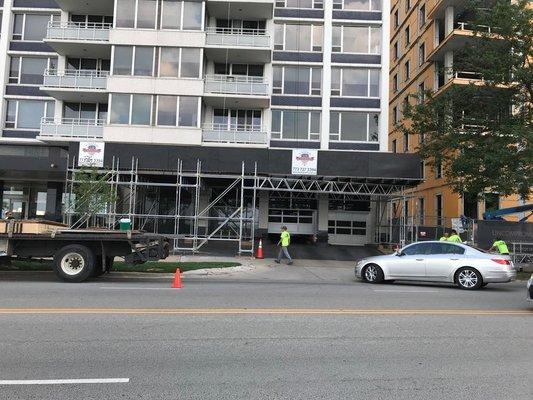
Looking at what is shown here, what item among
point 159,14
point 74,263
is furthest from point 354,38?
point 74,263

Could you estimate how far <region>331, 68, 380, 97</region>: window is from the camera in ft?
110

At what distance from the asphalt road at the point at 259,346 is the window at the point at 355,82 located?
24.0 meters

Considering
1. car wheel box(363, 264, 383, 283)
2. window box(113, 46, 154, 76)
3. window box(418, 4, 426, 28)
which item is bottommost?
car wheel box(363, 264, 383, 283)

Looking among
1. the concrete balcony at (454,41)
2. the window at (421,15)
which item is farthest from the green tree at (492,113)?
the window at (421,15)

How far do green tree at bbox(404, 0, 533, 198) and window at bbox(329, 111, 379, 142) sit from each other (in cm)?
1005

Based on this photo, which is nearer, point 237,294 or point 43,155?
point 237,294

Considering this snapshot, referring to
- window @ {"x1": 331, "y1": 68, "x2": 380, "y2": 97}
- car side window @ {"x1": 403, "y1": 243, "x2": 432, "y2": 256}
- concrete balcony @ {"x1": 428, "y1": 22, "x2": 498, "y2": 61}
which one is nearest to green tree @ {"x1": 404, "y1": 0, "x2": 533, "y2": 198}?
car side window @ {"x1": 403, "y1": 243, "x2": 432, "y2": 256}

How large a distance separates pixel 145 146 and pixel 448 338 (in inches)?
820

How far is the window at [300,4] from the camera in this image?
34.2 metres

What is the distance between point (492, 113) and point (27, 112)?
2954cm

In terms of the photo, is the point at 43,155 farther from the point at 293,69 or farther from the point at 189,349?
the point at 189,349

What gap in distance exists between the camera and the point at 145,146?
2572 cm

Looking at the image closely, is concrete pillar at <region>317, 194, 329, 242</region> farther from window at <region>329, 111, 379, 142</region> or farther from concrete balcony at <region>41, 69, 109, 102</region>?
concrete balcony at <region>41, 69, 109, 102</region>

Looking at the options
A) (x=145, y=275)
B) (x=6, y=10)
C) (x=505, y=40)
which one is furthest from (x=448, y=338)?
(x=6, y=10)
